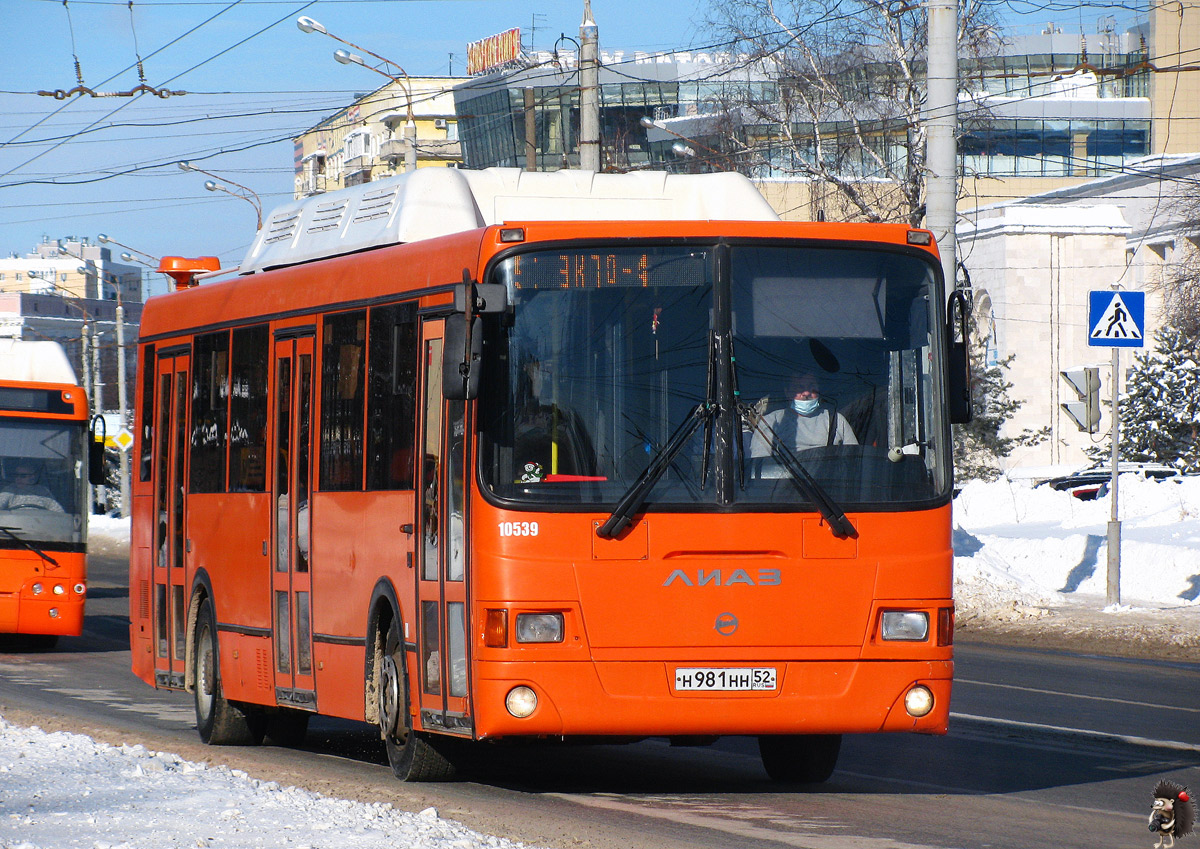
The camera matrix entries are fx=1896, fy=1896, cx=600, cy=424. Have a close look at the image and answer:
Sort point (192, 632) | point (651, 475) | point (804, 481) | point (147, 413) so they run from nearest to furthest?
point (651, 475), point (804, 481), point (192, 632), point (147, 413)

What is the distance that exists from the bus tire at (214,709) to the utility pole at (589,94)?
14238mm

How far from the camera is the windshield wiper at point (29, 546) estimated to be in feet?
62.6

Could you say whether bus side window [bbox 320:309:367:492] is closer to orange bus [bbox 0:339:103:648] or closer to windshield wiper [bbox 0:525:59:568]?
orange bus [bbox 0:339:103:648]

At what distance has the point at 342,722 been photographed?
13523 millimetres

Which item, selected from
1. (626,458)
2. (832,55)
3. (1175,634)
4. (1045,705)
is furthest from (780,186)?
(626,458)

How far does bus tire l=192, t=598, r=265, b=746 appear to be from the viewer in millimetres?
11664

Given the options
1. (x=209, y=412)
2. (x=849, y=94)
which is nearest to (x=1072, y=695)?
(x=209, y=412)

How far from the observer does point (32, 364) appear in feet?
65.7

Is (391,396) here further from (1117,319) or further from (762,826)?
(1117,319)

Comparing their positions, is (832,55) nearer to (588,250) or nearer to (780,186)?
(588,250)

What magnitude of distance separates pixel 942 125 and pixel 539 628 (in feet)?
45.1

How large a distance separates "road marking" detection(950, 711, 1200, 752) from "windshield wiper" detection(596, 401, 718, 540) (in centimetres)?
406

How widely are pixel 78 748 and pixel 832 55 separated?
3253 centimetres

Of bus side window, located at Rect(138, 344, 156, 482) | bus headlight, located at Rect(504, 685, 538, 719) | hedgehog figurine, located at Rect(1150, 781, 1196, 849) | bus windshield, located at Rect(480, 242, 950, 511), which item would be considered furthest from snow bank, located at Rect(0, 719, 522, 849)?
bus side window, located at Rect(138, 344, 156, 482)
